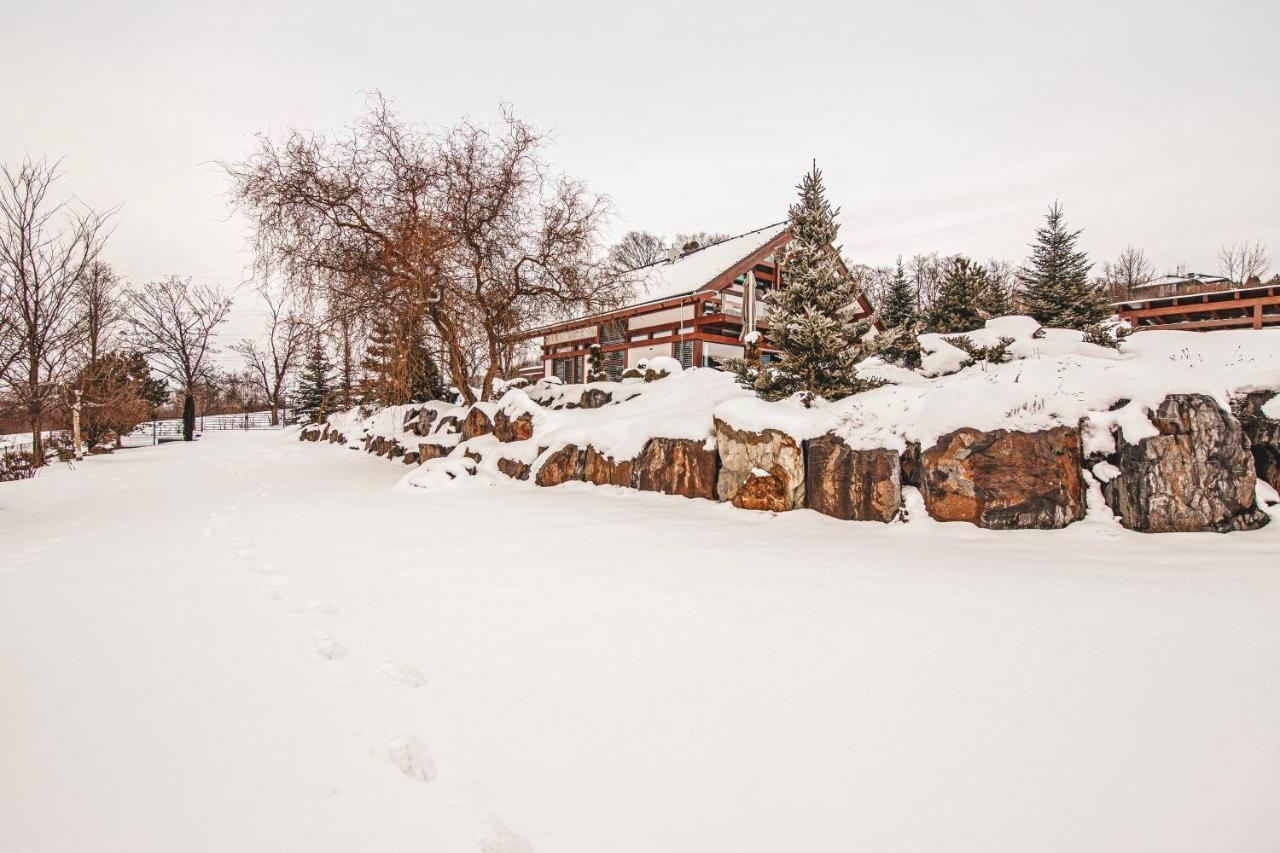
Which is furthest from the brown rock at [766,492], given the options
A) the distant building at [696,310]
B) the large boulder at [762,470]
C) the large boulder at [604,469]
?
the distant building at [696,310]

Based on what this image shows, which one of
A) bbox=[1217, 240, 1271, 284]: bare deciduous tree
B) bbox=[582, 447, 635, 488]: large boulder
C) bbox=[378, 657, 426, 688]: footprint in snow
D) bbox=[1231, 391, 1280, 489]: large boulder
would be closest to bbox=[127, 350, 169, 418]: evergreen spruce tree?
bbox=[582, 447, 635, 488]: large boulder

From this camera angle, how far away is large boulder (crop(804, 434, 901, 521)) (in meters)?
5.76

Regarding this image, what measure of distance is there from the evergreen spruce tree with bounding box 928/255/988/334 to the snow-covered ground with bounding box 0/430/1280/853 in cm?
959

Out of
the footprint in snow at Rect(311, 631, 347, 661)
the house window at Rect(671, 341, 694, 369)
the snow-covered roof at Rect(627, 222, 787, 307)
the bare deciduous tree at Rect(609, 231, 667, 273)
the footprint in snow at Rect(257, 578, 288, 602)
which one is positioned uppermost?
the bare deciduous tree at Rect(609, 231, 667, 273)

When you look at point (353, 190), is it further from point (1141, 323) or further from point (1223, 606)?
point (1141, 323)

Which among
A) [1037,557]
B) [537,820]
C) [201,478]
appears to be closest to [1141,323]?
[1037,557]

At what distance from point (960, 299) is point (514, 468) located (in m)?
11.8

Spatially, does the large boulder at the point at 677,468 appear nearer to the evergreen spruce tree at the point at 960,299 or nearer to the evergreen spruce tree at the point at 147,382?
the evergreen spruce tree at the point at 960,299

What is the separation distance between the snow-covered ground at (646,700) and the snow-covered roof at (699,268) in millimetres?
13105

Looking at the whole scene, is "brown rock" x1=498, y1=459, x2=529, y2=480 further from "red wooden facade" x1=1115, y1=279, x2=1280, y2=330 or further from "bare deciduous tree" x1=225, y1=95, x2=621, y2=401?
"red wooden facade" x1=1115, y1=279, x2=1280, y2=330

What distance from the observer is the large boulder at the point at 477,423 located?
11.6m

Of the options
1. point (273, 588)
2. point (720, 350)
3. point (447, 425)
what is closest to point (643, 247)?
point (720, 350)

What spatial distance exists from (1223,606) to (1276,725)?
1.46 metres

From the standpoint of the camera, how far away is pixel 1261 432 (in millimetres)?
4977
